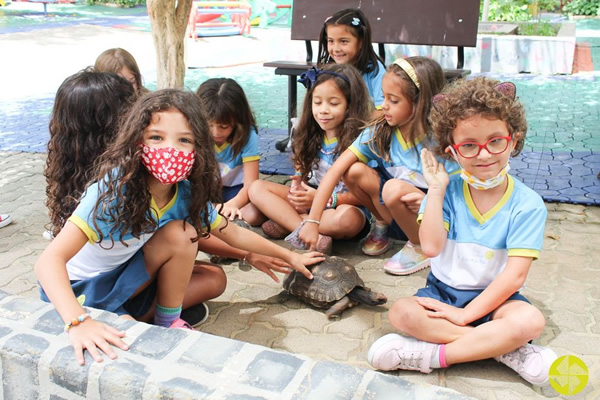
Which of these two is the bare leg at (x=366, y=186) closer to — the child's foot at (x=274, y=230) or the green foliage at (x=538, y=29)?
the child's foot at (x=274, y=230)

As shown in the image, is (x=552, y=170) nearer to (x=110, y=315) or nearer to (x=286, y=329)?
(x=286, y=329)

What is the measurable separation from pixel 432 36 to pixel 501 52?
382cm

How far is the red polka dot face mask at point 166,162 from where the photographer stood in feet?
6.98

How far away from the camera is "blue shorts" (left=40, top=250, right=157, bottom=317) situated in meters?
2.30

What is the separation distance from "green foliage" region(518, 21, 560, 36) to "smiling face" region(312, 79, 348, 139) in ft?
24.9

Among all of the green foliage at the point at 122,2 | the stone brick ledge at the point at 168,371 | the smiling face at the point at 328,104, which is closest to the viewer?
the stone brick ledge at the point at 168,371

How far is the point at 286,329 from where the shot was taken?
262cm

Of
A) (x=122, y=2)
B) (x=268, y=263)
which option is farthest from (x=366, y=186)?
(x=122, y=2)

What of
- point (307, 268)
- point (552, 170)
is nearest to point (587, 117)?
point (552, 170)

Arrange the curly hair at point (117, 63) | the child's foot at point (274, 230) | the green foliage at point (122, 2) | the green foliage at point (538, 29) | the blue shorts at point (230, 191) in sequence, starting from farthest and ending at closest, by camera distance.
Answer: the green foliage at point (122, 2) < the green foliage at point (538, 29) < the blue shorts at point (230, 191) < the curly hair at point (117, 63) < the child's foot at point (274, 230)

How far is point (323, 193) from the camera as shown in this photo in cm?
311

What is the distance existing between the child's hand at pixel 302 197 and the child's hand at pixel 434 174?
1070mm

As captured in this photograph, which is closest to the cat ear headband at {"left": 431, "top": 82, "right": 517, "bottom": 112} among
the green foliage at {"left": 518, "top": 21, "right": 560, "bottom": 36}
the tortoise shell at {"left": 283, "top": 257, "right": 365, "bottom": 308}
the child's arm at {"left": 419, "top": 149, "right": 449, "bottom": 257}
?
the child's arm at {"left": 419, "top": 149, "right": 449, "bottom": 257}

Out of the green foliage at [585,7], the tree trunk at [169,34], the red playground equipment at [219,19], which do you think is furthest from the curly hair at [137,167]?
the green foliage at [585,7]
